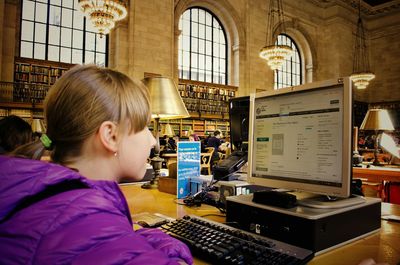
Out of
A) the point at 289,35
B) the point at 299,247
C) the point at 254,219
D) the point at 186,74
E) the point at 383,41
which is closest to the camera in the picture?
the point at 299,247

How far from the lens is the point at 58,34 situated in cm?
775

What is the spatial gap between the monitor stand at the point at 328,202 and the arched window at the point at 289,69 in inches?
443

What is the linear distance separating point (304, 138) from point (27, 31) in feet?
26.5

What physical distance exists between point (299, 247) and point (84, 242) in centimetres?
66

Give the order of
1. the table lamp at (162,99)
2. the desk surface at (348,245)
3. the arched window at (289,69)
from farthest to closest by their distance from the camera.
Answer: the arched window at (289,69) < the table lamp at (162,99) < the desk surface at (348,245)

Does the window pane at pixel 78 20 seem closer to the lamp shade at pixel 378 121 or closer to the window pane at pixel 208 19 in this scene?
the window pane at pixel 208 19

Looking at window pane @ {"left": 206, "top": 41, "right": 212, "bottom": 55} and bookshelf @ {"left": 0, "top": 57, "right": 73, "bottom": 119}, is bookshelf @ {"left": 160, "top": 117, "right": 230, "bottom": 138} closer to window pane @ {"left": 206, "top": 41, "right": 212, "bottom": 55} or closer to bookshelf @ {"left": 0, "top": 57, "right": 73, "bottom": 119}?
window pane @ {"left": 206, "top": 41, "right": 212, "bottom": 55}

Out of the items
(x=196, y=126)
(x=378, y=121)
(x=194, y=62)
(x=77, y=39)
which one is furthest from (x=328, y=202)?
(x=194, y=62)

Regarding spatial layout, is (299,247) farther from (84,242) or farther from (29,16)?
(29,16)

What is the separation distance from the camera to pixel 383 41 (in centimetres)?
1322

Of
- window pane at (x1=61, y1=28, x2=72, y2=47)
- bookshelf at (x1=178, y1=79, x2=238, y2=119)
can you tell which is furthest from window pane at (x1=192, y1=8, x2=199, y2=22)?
window pane at (x1=61, y1=28, x2=72, y2=47)

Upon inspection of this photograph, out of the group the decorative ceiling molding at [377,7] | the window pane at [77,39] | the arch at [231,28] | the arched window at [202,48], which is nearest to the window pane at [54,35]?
the window pane at [77,39]

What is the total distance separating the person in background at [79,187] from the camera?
0.47 m

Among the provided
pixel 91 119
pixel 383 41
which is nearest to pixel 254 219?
pixel 91 119
